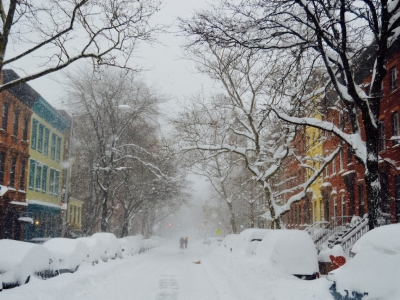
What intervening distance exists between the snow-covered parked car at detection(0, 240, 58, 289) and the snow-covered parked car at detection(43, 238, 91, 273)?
1.92 meters

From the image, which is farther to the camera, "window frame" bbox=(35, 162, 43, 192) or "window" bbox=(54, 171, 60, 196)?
"window" bbox=(54, 171, 60, 196)

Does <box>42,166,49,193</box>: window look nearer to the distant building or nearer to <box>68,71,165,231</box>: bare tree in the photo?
the distant building

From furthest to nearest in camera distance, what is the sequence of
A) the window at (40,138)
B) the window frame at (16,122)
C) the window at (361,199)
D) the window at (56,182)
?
the window at (56,182), the window at (40,138), the window frame at (16,122), the window at (361,199)

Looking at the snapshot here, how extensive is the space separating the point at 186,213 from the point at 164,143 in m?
168

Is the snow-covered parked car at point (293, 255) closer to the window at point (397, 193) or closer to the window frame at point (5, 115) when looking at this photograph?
the window at point (397, 193)

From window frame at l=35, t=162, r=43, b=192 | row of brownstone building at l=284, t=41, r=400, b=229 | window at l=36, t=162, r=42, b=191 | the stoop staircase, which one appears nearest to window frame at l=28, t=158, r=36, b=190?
window frame at l=35, t=162, r=43, b=192

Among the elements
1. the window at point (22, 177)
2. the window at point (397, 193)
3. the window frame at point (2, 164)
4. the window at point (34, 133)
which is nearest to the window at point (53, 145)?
the window at point (34, 133)

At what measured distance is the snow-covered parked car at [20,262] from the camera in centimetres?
1091

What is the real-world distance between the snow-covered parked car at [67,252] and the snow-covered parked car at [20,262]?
1916 millimetres

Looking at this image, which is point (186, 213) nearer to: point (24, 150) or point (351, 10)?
point (24, 150)

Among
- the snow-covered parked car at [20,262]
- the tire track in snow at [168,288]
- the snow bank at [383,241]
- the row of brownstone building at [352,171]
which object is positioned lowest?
the tire track in snow at [168,288]

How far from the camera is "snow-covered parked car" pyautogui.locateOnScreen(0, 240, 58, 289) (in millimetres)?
10914

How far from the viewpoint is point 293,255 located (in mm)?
12703

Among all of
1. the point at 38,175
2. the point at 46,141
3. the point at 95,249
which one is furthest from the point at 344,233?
the point at 46,141
